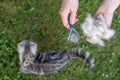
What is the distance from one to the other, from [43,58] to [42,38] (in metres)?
0.53

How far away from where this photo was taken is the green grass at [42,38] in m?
3.25

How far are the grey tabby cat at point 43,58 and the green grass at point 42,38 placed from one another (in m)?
0.30

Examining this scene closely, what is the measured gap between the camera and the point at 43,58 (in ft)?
9.68

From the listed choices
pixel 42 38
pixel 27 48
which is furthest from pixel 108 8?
pixel 42 38

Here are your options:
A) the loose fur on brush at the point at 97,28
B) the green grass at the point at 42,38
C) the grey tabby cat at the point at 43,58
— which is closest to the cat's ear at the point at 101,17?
the loose fur on brush at the point at 97,28

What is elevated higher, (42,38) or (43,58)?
(42,38)

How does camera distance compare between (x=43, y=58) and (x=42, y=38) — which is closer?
(x=43, y=58)

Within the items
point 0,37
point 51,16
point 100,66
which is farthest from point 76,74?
point 0,37

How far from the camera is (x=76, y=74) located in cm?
348

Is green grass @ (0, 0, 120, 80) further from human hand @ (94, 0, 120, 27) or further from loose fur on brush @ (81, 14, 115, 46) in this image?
human hand @ (94, 0, 120, 27)

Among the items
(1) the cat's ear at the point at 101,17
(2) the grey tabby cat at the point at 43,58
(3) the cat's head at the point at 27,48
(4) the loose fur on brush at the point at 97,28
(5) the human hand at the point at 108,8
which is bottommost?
(2) the grey tabby cat at the point at 43,58

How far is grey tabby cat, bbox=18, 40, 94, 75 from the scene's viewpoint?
2.82m

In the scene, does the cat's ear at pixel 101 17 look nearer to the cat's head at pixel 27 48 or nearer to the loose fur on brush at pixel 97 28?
the loose fur on brush at pixel 97 28

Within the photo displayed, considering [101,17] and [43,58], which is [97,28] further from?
[43,58]
